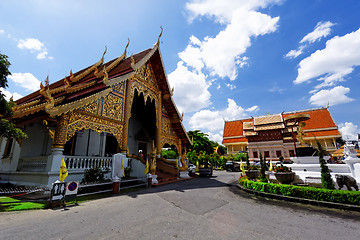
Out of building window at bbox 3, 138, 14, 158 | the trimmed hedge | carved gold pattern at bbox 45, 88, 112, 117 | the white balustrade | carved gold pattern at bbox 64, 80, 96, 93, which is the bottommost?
the trimmed hedge

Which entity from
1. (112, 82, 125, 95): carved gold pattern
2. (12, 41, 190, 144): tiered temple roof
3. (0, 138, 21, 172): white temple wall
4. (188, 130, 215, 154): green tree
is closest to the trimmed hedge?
(12, 41, 190, 144): tiered temple roof

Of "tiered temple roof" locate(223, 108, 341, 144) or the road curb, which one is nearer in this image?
the road curb

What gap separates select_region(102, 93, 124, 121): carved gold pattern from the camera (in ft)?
29.1

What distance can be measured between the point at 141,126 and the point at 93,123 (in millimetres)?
7438

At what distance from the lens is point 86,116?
7852 millimetres

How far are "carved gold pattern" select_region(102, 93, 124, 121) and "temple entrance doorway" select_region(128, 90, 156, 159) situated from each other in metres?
4.22

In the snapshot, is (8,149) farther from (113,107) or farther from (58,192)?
(58,192)

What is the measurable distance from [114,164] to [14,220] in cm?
430

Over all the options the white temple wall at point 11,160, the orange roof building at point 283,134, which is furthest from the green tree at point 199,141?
the white temple wall at point 11,160

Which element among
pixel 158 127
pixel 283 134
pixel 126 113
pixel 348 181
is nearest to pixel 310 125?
pixel 283 134

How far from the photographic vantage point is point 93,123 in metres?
8.09

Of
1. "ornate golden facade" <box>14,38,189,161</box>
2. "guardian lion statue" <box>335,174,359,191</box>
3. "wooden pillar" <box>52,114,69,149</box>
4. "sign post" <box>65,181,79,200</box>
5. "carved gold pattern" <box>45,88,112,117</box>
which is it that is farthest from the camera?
"ornate golden facade" <box>14,38,189,161</box>

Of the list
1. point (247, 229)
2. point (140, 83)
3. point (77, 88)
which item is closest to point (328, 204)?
point (247, 229)

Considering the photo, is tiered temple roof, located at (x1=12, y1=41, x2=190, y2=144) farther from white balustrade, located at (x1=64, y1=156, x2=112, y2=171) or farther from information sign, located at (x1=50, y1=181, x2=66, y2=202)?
information sign, located at (x1=50, y1=181, x2=66, y2=202)
